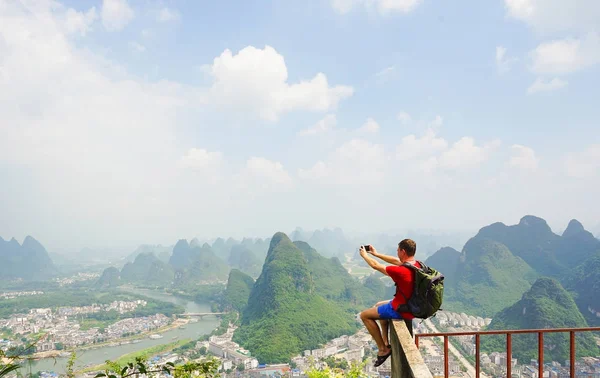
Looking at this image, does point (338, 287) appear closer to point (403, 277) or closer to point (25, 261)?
point (403, 277)

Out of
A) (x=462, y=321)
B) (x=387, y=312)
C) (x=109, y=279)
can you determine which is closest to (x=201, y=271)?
(x=109, y=279)

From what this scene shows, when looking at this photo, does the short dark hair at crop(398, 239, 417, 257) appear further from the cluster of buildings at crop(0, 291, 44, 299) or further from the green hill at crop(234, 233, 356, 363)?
the cluster of buildings at crop(0, 291, 44, 299)

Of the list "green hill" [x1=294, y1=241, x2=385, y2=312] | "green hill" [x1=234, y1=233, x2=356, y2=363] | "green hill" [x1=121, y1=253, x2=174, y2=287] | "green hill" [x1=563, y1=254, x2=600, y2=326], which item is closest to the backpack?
"green hill" [x1=234, y1=233, x2=356, y2=363]

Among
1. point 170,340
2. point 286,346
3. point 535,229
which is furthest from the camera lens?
point 535,229

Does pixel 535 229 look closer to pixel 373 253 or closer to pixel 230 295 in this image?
pixel 230 295

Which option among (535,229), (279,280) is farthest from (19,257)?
(535,229)

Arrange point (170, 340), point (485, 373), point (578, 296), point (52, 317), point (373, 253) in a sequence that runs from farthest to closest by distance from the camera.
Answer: point (52, 317), point (170, 340), point (578, 296), point (485, 373), point (373, 253)
